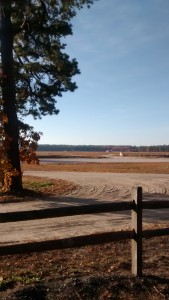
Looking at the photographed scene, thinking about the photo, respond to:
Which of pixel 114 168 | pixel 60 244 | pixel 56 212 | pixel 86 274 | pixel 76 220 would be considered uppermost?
pixel 56 212

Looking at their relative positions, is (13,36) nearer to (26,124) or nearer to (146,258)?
(26,124)

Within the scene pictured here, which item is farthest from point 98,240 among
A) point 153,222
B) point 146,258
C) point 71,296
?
point 153,222

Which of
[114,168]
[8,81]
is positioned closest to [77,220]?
[8,81]

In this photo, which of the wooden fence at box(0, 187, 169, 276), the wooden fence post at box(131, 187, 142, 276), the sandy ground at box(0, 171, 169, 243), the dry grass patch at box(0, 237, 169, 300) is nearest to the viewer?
the dry grass patch at box(0, 237, 169, 300)

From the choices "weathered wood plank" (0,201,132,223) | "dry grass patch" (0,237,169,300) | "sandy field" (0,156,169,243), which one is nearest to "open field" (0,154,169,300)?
"dry grass patch" (0,237,169,300)

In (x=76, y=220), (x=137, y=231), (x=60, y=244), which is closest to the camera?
(x=60, y=244)

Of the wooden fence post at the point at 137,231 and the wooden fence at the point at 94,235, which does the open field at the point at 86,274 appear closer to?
the wooden fence post at the point at 137,231

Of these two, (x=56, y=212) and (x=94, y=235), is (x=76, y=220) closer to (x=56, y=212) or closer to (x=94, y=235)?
(x=94, y=235)

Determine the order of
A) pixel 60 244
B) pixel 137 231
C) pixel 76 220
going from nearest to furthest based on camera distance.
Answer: pixel 60 244 → pixel 137 231 → pixel 76 220

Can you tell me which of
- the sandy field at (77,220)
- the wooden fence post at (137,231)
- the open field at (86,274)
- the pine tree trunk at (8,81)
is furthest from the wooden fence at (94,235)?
the pine tree trunk at (8,81)

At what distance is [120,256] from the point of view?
Result: 841 cm

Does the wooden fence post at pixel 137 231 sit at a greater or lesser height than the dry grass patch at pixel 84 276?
greater

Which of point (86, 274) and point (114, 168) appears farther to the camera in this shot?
point (114, 168)

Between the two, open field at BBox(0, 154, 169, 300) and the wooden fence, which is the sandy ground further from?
the wooden fence
